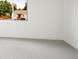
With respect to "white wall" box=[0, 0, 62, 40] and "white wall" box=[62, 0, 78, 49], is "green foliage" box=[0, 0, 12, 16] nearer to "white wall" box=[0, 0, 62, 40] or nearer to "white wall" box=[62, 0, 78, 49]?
"white wall" box=[0, 0, 62, 40]

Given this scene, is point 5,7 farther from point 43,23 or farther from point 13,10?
point 43,23

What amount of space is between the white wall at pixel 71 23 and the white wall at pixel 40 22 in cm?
36

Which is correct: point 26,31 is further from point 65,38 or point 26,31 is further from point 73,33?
point 73,33

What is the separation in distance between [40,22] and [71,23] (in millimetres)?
1502

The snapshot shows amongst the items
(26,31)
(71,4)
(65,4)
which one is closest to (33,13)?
(26,31)

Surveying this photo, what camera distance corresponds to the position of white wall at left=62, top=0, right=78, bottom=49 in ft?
15.2

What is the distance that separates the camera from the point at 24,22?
6.26m

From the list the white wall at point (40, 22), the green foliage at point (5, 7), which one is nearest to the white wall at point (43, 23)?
the white wall at point (40, 22)

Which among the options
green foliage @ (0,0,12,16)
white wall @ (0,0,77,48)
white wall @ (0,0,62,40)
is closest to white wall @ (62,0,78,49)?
white wall @ (0,0,77,48)

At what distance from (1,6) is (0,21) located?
0.63 m

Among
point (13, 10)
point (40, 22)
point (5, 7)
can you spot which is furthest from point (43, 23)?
point (5, 7)

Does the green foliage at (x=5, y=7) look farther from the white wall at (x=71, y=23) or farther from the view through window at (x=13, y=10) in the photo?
the white wall at (x=71, y=23)

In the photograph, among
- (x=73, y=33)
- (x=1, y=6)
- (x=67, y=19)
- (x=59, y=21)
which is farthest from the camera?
(x=1, y=6)

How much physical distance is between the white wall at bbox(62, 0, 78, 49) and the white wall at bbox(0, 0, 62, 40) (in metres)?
0.36
